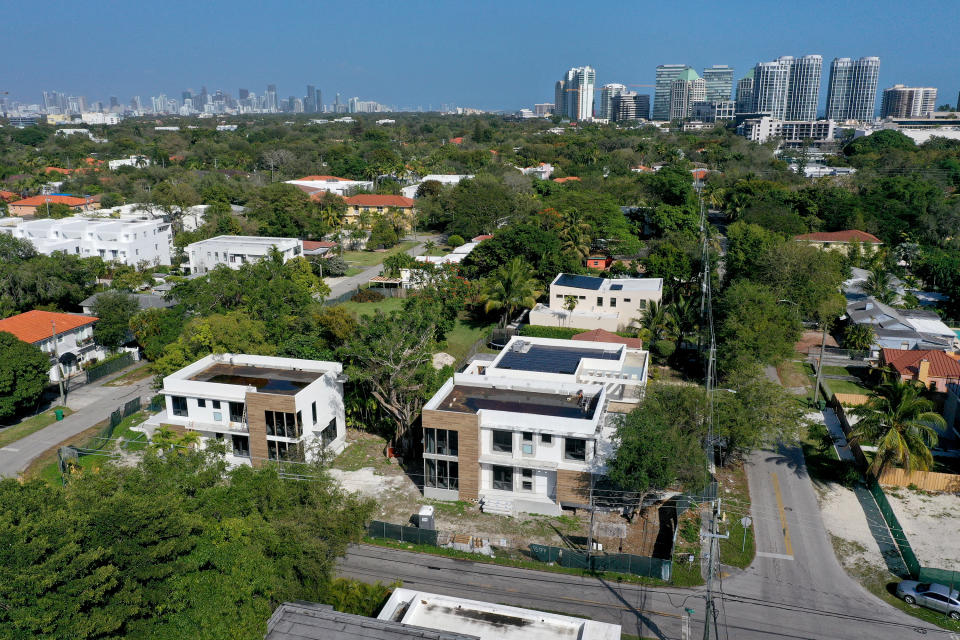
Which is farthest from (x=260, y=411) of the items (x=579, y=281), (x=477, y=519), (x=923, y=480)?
(x=923, y=480)

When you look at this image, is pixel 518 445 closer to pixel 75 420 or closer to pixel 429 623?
pixel 429 623

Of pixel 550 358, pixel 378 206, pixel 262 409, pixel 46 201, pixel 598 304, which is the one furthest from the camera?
pixel 378 206

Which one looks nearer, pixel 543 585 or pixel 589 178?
pixel 543 585

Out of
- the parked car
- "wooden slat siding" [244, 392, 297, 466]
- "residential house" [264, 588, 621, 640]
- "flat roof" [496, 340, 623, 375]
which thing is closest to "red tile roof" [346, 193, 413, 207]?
"flat roof" [496, 340, 623, 375]

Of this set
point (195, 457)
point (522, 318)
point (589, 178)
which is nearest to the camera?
point (195, 457)

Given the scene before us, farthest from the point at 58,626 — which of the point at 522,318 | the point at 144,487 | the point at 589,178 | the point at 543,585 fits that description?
the point at 589,178

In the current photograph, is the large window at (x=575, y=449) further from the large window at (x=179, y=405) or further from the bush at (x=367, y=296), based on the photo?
the bush at (x=367, y=296)

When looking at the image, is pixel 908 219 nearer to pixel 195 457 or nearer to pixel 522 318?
pixel 522 318
